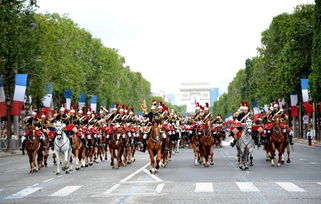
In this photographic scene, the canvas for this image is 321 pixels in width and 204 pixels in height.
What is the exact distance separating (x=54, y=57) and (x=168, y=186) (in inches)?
2004

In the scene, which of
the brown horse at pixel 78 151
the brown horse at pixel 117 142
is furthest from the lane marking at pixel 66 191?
the brown horse at pixel 117 142

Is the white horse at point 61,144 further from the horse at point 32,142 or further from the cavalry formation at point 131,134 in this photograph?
the horse at point 32,142

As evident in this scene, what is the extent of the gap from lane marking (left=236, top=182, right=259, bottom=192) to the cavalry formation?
593 cm

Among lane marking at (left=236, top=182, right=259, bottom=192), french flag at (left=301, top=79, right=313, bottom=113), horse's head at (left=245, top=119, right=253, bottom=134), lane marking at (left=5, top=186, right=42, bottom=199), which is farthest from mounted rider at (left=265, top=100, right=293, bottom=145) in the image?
french flag at (left=301, top=79, right=313, bottom=113)

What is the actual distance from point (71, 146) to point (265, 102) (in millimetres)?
59784

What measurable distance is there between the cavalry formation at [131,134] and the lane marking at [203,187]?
18.3 feet

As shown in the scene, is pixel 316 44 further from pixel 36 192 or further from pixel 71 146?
pixel 36 192

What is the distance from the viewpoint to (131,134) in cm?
3303

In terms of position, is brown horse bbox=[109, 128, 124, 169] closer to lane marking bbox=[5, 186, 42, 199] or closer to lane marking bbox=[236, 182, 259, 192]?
lane marking bbox=[5, 186, 42, 199]

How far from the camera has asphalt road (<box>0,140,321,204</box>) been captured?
17719 mm

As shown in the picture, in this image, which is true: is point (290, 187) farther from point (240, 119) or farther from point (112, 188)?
point (240, 119)

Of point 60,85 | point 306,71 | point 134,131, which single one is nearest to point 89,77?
point 60,85

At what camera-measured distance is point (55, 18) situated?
79062 millimetres

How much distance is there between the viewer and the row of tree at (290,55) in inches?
2584
